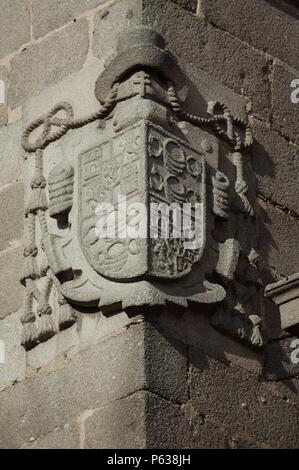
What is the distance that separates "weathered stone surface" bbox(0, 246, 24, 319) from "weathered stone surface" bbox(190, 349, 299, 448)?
789 mm

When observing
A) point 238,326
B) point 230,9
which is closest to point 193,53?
point 230,9

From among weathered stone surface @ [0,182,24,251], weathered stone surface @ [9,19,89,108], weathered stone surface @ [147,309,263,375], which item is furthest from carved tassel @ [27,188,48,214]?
weathered stone surface @ [147,309,263,375]

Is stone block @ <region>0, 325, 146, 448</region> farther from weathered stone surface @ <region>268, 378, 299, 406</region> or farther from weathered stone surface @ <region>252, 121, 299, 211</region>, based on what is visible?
weathered stone surface @ <region>252, 121, 299, 211</region>

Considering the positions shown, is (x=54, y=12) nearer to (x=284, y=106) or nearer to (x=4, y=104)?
(x=4, y=104)

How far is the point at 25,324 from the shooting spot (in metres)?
9.95

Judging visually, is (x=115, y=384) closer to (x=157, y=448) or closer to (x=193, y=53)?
(x=157, y=448)

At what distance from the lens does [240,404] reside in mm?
9766

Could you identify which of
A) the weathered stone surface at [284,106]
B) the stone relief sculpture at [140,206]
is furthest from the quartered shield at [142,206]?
the weathered stone surface at [284,106]

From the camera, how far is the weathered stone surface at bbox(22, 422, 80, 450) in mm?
9602

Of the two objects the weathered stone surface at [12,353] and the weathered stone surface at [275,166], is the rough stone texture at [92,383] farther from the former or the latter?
the weathered stone surface at [275,166]

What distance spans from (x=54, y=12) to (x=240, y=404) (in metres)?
1.81

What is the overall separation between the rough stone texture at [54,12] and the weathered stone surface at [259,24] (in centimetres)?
46

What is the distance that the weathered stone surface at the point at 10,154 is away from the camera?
34.0 ft

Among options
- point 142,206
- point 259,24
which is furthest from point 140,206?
point 259,24
